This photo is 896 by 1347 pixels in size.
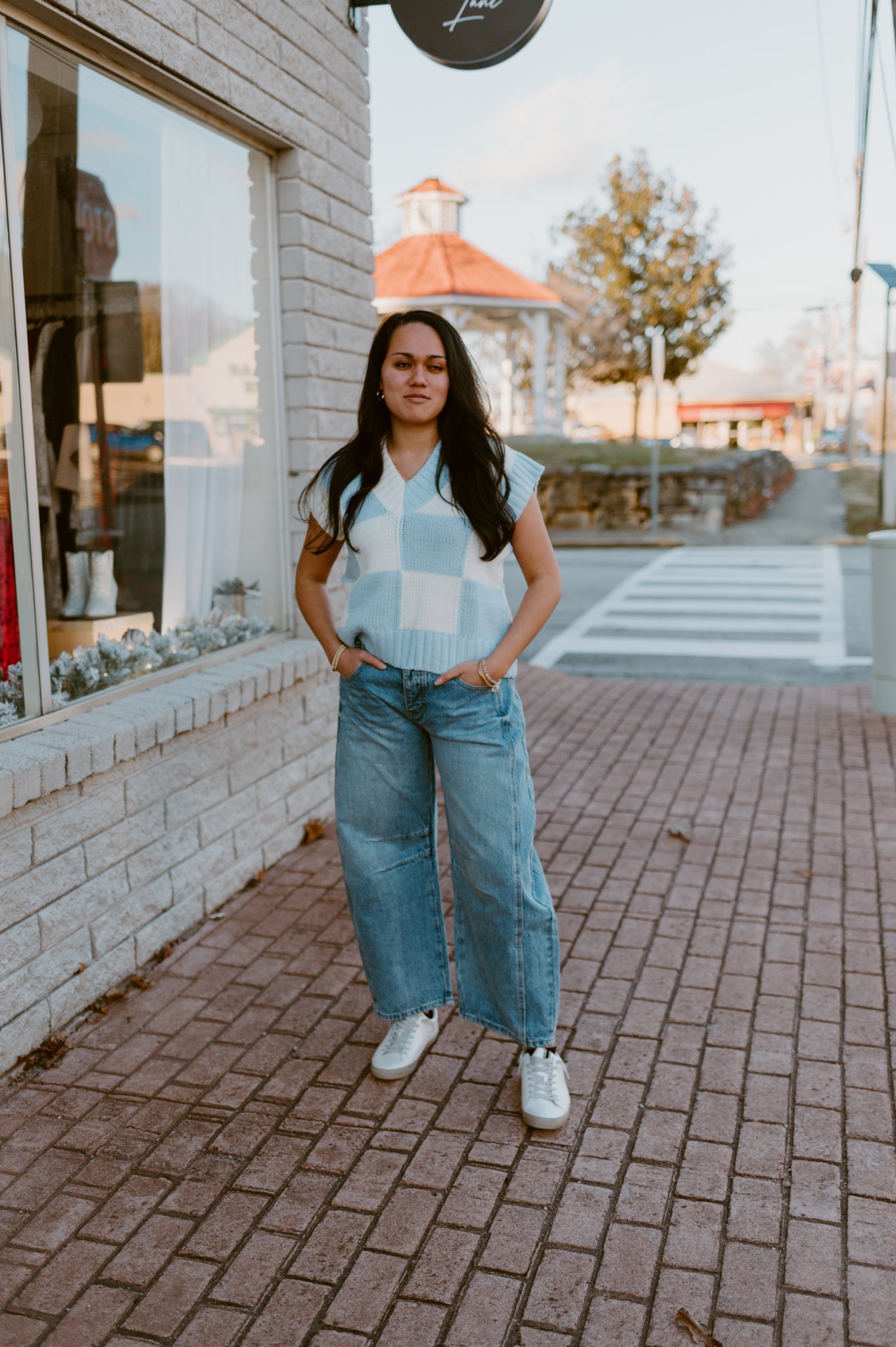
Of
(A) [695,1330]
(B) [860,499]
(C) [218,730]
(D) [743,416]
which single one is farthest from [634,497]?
(D) [743,416]

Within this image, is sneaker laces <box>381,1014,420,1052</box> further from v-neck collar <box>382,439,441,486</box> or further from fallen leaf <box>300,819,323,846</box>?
fallen leaf <box>300,819,323,846</box>

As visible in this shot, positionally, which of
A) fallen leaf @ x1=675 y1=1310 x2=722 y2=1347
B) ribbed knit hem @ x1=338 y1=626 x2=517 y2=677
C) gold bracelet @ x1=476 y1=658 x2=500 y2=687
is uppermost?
ribbed knit hem @ x1=338 y1=626 x2=517 y2=677

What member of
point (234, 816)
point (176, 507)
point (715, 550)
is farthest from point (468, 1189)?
point (715, 550)

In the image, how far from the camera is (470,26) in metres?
4.29

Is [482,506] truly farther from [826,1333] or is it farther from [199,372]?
[199,372]

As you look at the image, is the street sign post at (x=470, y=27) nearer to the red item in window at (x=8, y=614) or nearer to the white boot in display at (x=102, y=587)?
the white boot in display at (x=102, y=587)

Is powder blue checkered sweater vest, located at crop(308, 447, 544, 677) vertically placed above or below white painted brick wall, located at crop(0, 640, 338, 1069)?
above

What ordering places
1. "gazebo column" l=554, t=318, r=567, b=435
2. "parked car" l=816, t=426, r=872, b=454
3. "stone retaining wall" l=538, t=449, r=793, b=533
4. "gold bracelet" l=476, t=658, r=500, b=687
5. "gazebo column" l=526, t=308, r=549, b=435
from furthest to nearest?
"parked car" l=816, t=426, r=872, b=454 → "gazebo column" l=554, t=318, r=567, b=435 → "gazebo column" l=526, t=308, r=549, b=435 → "stone retaining wall" l=538, t=449, r=793, b=533 → "gold bracelet" l=476, t=658, r=500, b=687

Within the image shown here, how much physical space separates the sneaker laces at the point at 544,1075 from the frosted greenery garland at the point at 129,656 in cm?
174

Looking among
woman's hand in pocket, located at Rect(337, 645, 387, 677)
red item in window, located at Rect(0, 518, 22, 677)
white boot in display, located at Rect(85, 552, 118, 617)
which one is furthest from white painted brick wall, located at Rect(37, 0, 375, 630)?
woman's hand in pocket, located at Rect(337, 645, 387, 677)

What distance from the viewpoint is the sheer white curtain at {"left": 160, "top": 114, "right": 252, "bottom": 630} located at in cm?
443

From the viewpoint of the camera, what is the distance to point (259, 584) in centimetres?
507

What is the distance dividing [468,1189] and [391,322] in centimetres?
205

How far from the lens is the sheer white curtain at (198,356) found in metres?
4.43
